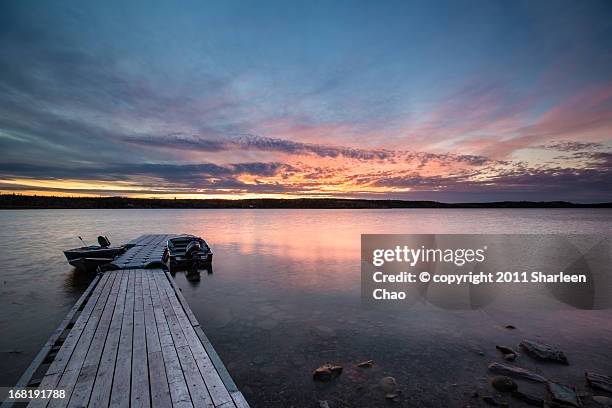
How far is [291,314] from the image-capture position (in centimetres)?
1437

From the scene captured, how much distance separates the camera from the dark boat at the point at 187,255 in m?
24.4

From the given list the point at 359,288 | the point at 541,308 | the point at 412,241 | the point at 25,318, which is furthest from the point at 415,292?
the point at 412,241

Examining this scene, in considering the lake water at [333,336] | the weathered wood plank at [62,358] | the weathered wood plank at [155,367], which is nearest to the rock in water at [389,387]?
the lake water at [333,336]

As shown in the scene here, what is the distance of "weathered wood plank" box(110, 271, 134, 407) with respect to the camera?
17.0 feet

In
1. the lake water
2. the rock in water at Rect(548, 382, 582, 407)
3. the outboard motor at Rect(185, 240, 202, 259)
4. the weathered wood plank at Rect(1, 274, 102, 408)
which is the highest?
the weathered wood plank at Rect(1, 274, 102, 408)

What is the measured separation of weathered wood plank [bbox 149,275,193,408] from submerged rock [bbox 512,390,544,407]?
8226mm

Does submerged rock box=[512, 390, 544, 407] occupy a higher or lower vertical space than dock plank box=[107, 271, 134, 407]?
lower

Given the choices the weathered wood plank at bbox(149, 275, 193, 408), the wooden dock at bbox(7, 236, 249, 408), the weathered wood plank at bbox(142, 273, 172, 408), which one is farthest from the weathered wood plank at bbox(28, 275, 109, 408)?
the weathered wood plank at bbox(149, 275, 193, 408)

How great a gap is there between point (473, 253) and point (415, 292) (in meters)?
20.5

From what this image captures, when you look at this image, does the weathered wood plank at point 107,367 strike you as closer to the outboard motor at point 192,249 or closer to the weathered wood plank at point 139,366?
the weathered wood plank at point 139,366

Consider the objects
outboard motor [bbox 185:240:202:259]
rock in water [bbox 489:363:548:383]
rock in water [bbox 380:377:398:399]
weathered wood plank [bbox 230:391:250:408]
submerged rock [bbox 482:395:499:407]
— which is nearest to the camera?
weathered wood plank [bbox 230:391:250:408]

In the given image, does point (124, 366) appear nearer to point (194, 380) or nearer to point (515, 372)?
point (194, 380)

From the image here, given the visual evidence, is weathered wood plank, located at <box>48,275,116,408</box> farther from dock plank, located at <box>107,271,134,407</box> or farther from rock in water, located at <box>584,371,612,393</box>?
rock in water, located at <box>584,371,612,393</box>

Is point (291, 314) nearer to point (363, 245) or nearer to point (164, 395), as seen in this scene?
point (164, 395)
